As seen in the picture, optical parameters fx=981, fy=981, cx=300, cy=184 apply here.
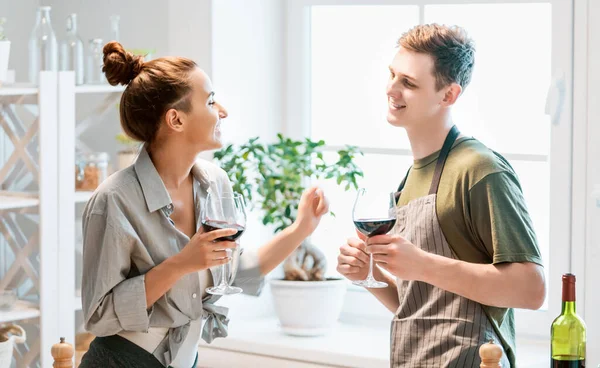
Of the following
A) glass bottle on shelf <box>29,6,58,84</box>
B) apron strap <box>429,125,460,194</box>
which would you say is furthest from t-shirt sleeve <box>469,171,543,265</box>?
glass bottle on shelf <box>29,6,58,84</box>

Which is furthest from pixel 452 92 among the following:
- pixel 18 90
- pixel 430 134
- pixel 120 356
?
pixel 18 90

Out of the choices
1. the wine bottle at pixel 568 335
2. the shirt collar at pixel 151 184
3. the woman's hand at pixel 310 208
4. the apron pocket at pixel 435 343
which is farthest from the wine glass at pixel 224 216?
the wine bottle at pixel 568 335

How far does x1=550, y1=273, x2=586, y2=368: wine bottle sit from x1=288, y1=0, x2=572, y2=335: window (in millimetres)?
1202

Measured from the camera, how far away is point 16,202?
10.9ft

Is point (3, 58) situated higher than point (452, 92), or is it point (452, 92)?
point (3, 58)

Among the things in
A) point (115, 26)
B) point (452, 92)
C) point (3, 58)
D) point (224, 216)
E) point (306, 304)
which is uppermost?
point (115, 26)

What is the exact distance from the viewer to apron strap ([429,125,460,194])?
225cm

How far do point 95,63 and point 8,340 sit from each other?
3.50ft

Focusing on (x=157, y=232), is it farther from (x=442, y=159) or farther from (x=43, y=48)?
(x=43, y=48)

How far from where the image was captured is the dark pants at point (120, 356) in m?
2.35

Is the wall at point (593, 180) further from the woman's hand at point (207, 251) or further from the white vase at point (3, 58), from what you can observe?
the white vase at point (3, 58)

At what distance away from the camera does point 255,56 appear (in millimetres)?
3828

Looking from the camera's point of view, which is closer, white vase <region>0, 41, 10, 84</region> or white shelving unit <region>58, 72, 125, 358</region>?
white vase <region>0, 41, 10, 84</region>

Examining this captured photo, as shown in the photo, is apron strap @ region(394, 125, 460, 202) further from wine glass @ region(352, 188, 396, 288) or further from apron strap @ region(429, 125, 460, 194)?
wine glass @ region(352, 188, 396, 288)
